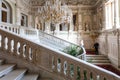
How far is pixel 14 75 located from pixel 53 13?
19.8 feet

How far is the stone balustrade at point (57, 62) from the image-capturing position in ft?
12.2

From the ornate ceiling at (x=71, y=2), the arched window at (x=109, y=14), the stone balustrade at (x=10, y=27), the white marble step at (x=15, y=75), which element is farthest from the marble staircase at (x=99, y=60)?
the white marble step at (x=15, y=75)

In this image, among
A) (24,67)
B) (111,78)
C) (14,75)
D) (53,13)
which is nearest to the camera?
(111,78)

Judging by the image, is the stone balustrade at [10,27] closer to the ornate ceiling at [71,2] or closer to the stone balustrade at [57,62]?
the stone balustrade at [57,62]

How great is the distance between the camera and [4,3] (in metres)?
9.94

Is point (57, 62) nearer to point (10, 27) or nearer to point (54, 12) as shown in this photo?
point (10, 27)

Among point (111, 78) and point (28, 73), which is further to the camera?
point (28, 73)

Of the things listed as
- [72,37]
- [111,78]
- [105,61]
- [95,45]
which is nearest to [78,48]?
[105,61]

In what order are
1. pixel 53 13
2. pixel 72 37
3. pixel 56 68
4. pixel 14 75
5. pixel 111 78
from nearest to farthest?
1. pixel 111 78
2. pixel 14 75
3. pixel 56 68
4. pixel 53 13
5. pixel 72 37

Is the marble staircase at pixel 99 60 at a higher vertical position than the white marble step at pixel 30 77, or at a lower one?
lower

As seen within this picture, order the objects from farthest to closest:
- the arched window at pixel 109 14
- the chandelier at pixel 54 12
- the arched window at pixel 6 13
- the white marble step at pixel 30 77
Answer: the arched window at pixel 109 14 → the arched window at pixel 6 13 → the chandelier at pixel 54 12 → the white marble step at pixel 30 77

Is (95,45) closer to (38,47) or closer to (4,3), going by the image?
(4,3)

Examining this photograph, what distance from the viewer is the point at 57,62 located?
13.7ft

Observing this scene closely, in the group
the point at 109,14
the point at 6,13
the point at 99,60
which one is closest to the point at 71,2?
the point at 109,14
